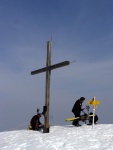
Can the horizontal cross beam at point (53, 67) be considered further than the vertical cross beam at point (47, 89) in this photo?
No

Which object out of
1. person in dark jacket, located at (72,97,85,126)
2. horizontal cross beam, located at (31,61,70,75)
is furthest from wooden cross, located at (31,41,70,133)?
person in dark jacket, located at (72,97,85,126)

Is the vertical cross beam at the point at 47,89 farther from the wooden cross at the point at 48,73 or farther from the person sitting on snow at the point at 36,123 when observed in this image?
the person sitting on snow at the point at 36,123

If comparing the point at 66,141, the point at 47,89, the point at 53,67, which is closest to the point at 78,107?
the point at 47,89

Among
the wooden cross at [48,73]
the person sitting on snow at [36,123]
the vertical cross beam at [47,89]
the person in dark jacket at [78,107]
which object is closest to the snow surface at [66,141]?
the vertical cross beam at [47,89]

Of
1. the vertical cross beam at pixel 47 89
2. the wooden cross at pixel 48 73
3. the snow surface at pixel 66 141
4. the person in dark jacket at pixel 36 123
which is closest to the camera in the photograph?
the snow surface at pixel 66 141

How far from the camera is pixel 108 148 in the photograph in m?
9.99

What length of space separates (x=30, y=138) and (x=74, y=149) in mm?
3450

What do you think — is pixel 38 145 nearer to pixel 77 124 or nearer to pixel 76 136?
pixel 76 136

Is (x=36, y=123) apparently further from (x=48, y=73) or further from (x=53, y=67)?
(x=53, y=67)

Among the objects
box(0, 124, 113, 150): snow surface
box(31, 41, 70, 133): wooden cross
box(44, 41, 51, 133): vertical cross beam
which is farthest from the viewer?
box(44, 41, 51, 133): vertical cross beam

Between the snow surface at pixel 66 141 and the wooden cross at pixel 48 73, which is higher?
the wooden cross at pixel 48 73

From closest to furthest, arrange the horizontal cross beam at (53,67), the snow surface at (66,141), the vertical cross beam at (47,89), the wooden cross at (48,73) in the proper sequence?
the snow surface at (66,141) → the horizontal cross beam at (53,67) → the wooden cross at (48,73) → the vertical cross beam at (47,89)

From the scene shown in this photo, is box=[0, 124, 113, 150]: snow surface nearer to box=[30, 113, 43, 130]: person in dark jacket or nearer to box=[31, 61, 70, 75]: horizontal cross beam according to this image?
box=[30, 113, 43, 130]: person in dark jacket

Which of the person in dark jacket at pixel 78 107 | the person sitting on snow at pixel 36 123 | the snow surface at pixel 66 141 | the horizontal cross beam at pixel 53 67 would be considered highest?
the horizontal cross beam at pixel 53 67
